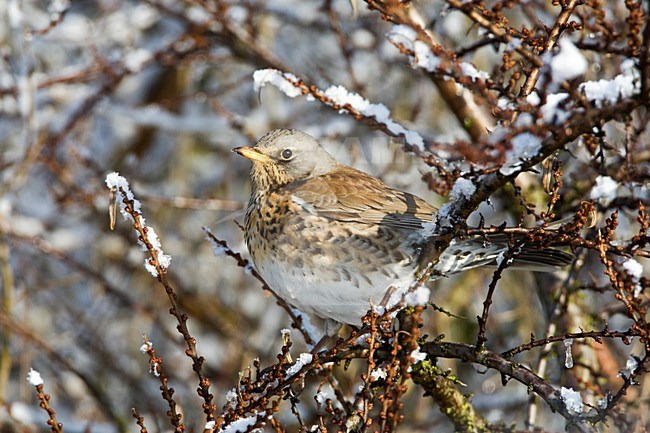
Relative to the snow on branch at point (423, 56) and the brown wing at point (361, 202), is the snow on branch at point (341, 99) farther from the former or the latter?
the brown wing at point (361, 202)

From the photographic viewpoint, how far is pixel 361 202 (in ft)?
12.4

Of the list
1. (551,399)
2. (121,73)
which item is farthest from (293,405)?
(121,73)

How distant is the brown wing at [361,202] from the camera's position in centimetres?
355

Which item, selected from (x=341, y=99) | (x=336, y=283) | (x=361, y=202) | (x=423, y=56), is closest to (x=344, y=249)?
(x=336, y=283)

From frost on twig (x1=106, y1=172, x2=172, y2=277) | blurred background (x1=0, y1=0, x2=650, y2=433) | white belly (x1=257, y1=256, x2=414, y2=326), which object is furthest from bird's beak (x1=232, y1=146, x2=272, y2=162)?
frost on twig (x1=106, y1=172, x2=172, y2=277)

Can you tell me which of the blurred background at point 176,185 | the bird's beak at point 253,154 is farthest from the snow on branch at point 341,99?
the blurred background at point 176,185

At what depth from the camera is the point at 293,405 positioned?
2475mm

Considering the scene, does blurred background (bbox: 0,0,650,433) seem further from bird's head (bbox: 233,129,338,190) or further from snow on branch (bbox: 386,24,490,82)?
snow on branch (bbox: 386,24,490,82)

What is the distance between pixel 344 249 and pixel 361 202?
1.04ft

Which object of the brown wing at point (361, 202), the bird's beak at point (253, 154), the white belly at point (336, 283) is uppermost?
the bird's beak at point (253, 154)

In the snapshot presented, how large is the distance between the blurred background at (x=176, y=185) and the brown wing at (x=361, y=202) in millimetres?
779

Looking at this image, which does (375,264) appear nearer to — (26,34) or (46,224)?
(26,34)

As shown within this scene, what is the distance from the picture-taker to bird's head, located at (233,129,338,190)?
3.99 metres

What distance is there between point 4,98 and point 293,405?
192 inches
